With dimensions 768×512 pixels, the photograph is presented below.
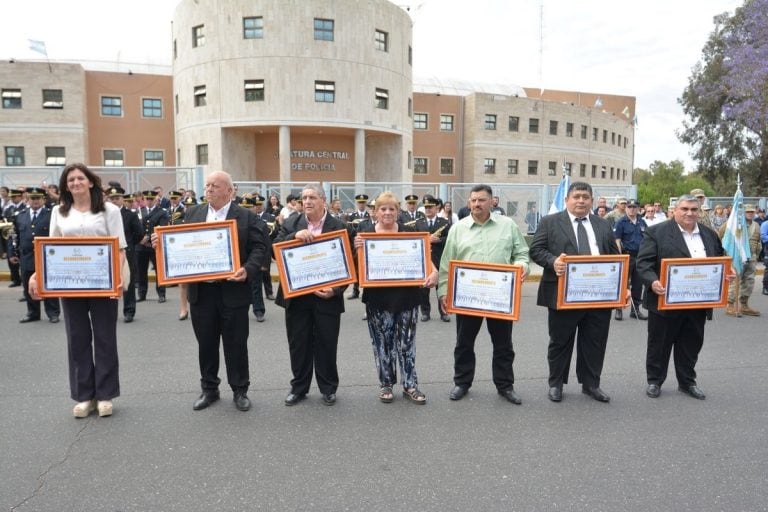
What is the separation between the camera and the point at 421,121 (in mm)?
43000

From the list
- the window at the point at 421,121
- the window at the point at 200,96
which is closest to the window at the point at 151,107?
the window at the point at 200,96

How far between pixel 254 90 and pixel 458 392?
29921 millimetres

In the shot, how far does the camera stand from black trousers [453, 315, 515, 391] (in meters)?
4.97

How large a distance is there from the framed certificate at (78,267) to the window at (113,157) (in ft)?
118

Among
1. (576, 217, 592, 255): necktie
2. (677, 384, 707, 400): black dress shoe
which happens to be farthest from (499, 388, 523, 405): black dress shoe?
(677, 384, 707, 400): black dress shoe

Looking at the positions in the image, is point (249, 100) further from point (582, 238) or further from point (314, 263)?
point (582, 238)

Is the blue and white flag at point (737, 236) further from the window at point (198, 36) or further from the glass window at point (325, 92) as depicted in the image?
the window at point (198, 36)

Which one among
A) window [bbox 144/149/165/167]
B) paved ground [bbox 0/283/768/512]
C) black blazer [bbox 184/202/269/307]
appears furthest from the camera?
window [bbox 144/149/165/167]

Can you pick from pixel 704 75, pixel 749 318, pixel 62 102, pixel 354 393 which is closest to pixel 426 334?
pixel 354 393

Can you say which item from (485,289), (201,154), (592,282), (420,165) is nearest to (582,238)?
(592,282)

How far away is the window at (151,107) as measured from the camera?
36.5 m

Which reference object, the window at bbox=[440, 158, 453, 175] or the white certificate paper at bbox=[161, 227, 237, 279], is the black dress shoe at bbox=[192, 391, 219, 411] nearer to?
the white certificate paper at bbox=[161, 227, 237, 279]

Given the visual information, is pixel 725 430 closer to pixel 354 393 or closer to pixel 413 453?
pixel 413 453

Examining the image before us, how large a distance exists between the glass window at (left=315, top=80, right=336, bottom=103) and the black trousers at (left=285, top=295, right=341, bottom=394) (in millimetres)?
28704
